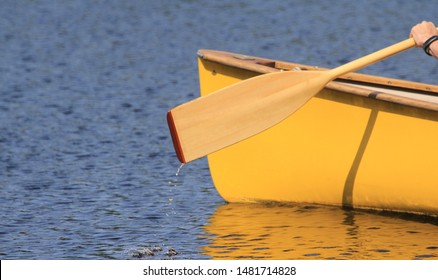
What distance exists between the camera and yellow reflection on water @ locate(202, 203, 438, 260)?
11088 mm

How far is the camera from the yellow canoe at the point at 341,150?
11.8 m

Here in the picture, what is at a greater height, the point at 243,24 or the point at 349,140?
the point at 243,24

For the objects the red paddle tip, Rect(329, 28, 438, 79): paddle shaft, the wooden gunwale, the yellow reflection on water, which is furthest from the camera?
the red paddle tip

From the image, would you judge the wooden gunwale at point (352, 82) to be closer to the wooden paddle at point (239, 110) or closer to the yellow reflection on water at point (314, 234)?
the wooden paddle at point (239, 110)

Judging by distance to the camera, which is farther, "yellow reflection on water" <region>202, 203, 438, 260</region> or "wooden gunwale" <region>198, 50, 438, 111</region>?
"wooden gunwale" <region>198, 50, 438, 111</region>

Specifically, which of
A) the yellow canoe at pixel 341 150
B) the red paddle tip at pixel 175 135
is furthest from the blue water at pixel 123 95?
the red paddle tip at pixel 175 135

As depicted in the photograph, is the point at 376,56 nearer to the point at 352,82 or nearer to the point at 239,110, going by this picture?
the point at 239,110

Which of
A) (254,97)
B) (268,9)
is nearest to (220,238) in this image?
(254,97)

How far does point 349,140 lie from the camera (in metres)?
12.1

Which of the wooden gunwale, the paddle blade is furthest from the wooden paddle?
the wooden gunwale

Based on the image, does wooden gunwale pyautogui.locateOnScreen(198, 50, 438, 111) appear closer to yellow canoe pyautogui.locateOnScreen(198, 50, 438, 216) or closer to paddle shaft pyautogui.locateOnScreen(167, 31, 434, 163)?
yellow canoe pyautogui.locateOnScreen(198, 50, 438, 216)

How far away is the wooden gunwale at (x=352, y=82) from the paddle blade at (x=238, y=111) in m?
0.26

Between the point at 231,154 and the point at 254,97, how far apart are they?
1.22 m
